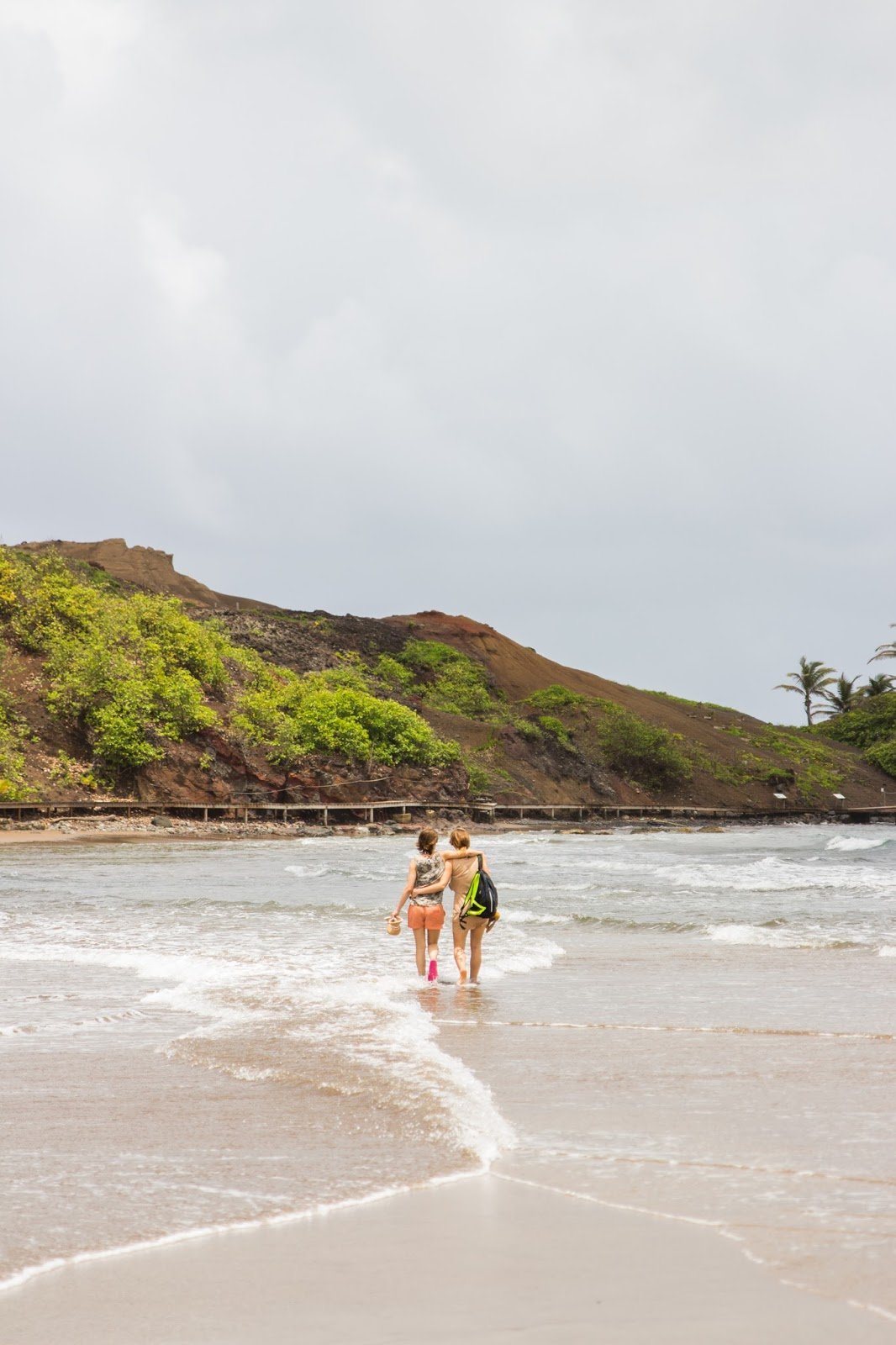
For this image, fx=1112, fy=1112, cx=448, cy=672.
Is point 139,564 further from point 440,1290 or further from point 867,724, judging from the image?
point 440,1290

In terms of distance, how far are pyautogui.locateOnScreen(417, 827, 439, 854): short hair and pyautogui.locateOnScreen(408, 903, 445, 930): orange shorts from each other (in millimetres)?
551

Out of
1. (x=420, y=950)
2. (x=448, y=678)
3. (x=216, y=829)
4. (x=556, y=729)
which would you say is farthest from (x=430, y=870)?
(x=448, y=678)

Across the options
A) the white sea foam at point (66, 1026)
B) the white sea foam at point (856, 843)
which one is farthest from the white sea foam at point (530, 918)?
the white sea foam at point (856, 843)

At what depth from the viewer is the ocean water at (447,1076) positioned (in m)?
4.30

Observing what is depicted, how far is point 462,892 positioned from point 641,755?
73.7 m

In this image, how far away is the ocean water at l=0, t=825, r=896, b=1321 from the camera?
430 centimetres

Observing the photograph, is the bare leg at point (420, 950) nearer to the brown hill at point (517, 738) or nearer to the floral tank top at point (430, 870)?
the floral tank top at point (430, 870)

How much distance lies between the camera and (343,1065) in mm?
6785

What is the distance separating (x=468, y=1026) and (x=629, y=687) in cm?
10307

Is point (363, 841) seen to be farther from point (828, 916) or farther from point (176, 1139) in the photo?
point (176, 1139)

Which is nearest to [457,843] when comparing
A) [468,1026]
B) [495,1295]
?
[468,1026]

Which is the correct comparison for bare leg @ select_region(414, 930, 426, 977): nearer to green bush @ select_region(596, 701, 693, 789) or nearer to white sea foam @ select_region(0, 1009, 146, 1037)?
white sea foam @ select_region(0, 1009, 146, 1037)

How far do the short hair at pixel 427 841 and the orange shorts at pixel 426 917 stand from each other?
55 cm

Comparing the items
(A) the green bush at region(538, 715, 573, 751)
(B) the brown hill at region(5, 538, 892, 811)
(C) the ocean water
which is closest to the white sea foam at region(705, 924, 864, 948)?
(C) the ocean water
